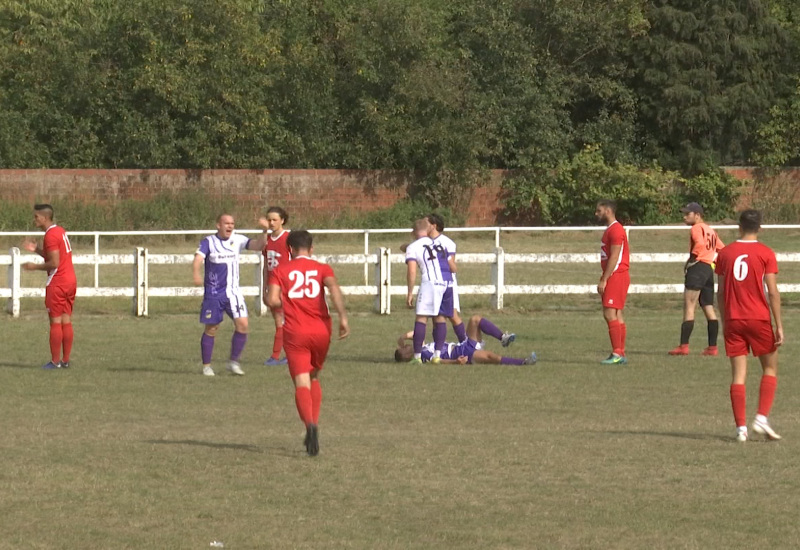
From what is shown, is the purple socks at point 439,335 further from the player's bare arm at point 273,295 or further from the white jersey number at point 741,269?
the white jersey number at point 741,269

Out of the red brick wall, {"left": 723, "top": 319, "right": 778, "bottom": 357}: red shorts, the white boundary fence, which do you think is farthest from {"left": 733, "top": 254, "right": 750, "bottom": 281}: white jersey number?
the red brick wall

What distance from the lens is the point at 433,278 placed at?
16.5 m

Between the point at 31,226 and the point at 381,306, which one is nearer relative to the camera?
the point at 381,306

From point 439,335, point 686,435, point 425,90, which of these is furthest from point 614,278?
point 425,90

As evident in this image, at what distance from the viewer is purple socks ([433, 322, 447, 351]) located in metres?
16.8

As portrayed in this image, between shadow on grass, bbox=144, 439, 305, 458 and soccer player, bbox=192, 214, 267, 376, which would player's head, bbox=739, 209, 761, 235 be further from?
soccer player, bbox=192, 214, 267, 376

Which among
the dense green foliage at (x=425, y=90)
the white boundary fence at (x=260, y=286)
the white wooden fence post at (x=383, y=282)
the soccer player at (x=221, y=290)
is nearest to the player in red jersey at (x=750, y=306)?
the soccer player at (x=221, y=290)

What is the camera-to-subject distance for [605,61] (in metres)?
50.7

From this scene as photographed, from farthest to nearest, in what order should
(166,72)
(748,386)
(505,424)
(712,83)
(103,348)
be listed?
(712,83) < (166,72) < (103,348) < (748,386) < (505,424)

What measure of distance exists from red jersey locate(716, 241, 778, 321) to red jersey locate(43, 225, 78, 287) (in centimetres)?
793

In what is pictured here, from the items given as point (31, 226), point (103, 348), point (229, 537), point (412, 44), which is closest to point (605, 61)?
point (412, 44)

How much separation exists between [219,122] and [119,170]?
3.61 metres

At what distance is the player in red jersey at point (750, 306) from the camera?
10.8 m

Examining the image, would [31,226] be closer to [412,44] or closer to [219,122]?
[219,122]
